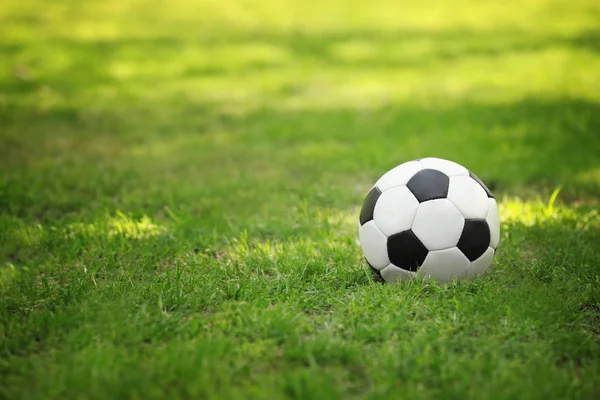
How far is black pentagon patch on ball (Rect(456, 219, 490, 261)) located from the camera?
3.54 metres

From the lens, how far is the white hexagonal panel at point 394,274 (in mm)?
3630

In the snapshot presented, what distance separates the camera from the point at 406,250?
3553 mm

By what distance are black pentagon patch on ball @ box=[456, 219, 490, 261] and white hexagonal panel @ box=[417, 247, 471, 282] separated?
38mm

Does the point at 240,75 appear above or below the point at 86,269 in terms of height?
above

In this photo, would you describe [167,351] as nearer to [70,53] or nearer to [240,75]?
[240,75]

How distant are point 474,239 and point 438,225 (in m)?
0.24

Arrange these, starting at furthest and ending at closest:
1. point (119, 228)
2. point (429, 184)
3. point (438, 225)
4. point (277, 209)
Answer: point (277, 209) → point (119, 228) → point (429, 184) → point (438, 225)

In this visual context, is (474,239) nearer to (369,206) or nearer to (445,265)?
(445,265)

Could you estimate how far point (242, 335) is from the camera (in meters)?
3.16

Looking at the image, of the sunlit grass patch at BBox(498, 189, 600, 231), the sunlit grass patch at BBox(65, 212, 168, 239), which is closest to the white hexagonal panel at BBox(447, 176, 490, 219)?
the sunlit grass patch at BBox(498, 189, 600, 231)

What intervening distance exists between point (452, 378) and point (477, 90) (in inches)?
270

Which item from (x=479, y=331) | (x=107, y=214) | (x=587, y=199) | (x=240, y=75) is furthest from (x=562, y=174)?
(x=240, y=75)

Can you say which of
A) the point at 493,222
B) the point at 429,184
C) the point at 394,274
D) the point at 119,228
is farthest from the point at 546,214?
the point at 119,228

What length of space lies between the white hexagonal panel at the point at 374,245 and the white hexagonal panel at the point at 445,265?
0.24 meters
